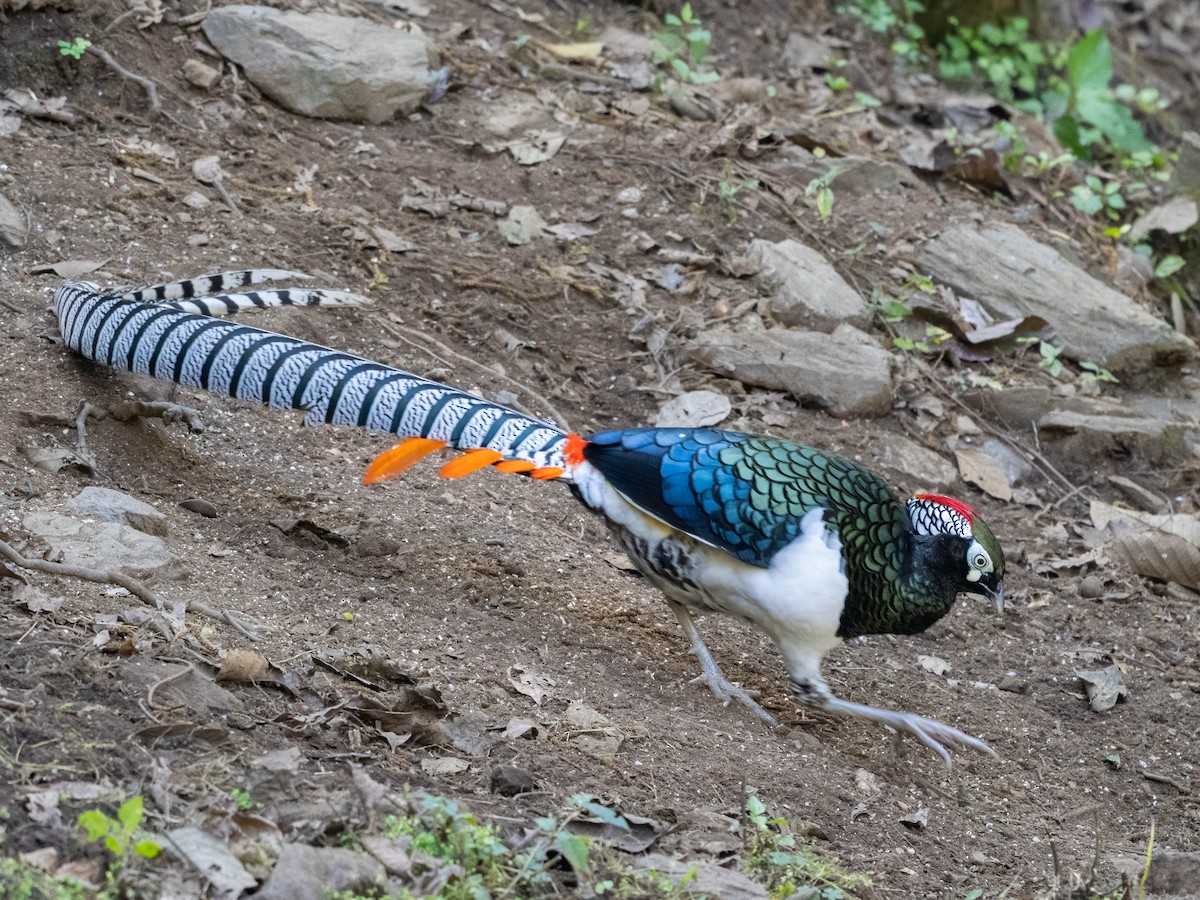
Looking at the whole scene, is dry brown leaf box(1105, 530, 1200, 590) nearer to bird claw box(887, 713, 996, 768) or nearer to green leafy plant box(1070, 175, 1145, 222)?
bird claw box(887, 713, 996, 768)

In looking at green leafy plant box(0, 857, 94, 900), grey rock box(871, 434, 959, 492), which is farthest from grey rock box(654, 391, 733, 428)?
green leafy plant box(0, 857, 94, 900)

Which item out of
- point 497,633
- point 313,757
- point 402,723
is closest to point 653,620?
point 497,633

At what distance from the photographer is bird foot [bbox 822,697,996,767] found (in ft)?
13.2

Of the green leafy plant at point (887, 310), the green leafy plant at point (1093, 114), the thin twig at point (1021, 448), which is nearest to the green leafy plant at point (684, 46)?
the green leafy plant at point (887, 310)

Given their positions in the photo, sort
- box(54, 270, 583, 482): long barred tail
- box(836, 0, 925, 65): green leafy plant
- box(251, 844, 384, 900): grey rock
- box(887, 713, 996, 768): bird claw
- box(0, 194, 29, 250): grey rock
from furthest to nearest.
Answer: box(836, 0, 925, 65): green leafy plant, box(0, 194, 29, 250): grey rock, box(54, 270, 583, 482): long barred tail, box(887, 713, 996, 768): bird claw, box(251, 844, 384, 900): grey rock

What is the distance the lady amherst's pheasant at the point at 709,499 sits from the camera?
3908mm

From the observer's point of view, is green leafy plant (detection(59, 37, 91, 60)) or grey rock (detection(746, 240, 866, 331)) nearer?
green leafy plant (detection(59, 37, 91, 60))

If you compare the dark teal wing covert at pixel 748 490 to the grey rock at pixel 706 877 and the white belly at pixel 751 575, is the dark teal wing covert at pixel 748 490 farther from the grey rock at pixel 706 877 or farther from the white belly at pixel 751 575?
the grey rock at pixel 706 877

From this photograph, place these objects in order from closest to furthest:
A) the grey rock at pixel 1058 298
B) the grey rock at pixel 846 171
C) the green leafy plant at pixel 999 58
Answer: the grey rock at pixel 1058 298, the grey rock at pixel 846 171, the green leafy plant at pixel 999 58

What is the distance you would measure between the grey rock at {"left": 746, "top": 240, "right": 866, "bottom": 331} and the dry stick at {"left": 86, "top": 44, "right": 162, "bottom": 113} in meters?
2.90

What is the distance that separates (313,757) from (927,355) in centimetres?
426

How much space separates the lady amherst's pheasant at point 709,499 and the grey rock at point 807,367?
173cm

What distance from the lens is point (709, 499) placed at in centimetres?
395

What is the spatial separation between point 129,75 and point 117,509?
9.65 feet
